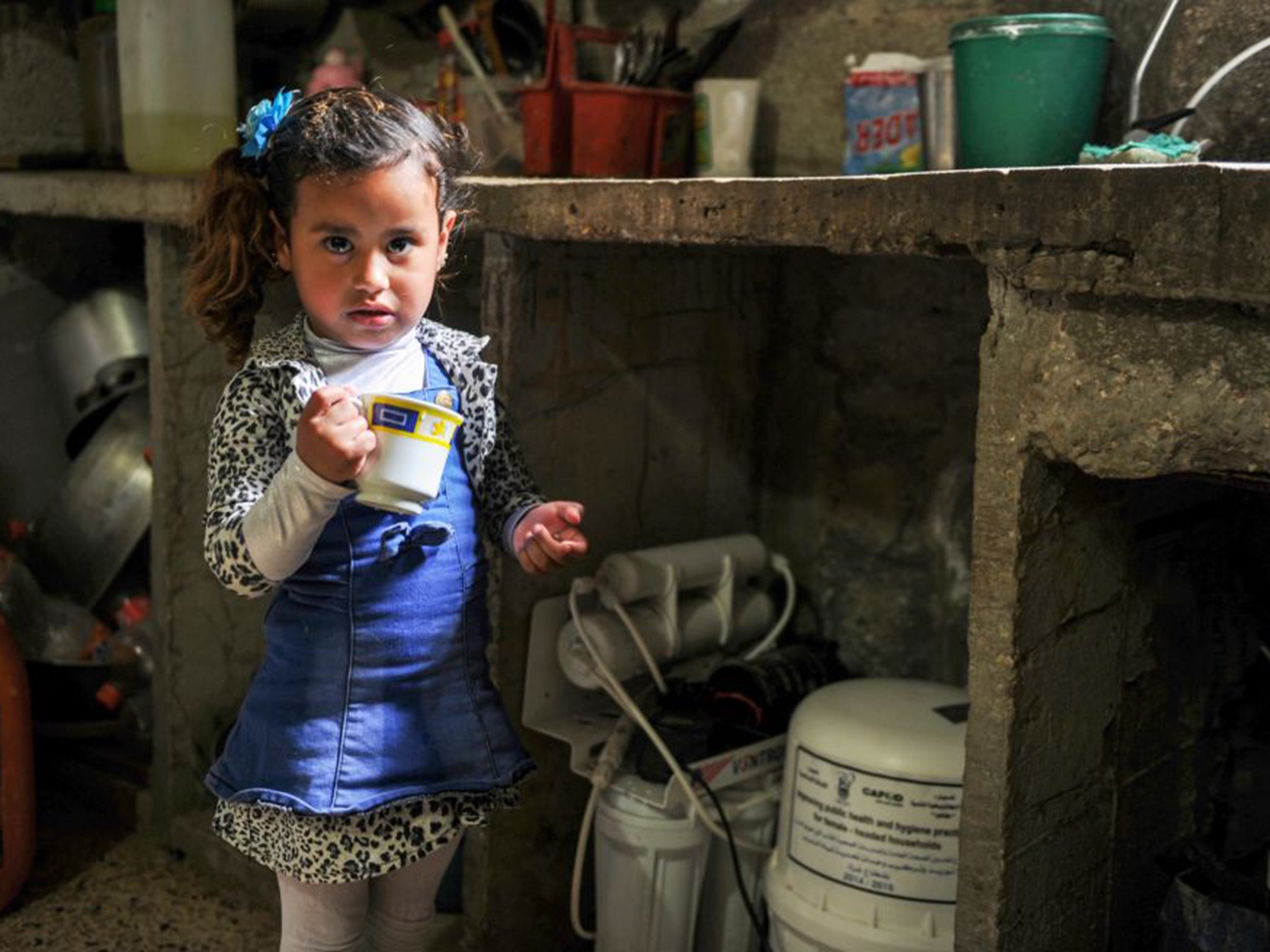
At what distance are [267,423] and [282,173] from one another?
236mm

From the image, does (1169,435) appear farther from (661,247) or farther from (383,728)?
(661,247)

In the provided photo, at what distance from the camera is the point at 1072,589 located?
1.40m

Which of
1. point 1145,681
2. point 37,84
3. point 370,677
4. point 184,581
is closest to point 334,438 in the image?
point 370,677

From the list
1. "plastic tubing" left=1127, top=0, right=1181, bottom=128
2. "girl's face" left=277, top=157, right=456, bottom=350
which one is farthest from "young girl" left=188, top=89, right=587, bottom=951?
"plastic tubing" left=1127, top=0, right=1181, bottom=128

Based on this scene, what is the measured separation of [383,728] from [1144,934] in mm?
922

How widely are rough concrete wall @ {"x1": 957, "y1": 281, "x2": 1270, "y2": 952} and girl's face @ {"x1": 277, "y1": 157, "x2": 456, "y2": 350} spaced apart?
537mm

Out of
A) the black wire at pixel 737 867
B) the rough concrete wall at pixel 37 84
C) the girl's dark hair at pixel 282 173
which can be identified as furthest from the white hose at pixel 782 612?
the rough concrete wall at pixel 37 84

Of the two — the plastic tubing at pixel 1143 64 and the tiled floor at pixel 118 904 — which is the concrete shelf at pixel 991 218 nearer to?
the plastic tubing at pixel 1143 64

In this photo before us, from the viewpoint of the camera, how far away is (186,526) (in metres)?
2.37

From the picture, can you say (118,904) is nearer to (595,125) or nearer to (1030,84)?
(595,125)

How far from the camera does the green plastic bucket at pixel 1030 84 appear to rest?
1.65 meters

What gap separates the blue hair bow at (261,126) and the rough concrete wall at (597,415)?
0.50m

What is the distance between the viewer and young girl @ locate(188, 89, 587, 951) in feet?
4.30

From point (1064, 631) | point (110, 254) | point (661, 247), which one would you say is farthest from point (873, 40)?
point (110, 254)
